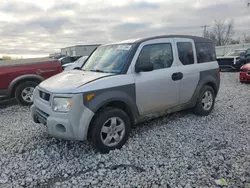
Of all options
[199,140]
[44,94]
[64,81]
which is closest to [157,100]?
[199,140]

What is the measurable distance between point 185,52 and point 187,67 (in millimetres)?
332

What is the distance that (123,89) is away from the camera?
368cm

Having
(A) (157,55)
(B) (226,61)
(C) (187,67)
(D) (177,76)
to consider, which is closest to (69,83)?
(A) (157,55)

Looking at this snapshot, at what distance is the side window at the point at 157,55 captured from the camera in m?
4.08

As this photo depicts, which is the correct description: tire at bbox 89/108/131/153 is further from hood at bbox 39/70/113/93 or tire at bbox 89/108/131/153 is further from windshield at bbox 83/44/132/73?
windshield at bbox 83/44/132/73

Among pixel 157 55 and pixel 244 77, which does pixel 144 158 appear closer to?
pixel 157 55

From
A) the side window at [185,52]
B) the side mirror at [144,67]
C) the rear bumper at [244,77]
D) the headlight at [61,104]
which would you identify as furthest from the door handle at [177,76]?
the rear bumper at [244,77]

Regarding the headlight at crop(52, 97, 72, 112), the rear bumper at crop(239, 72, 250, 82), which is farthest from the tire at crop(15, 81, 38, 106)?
the rear bumper at crop(239, 72, 250, 82)

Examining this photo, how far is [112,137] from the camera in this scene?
363cm

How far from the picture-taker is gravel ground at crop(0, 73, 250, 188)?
289cm

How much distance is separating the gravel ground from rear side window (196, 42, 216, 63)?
139 centimetres

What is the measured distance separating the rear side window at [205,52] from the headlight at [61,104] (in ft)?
10.2

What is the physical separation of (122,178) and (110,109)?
3.55ft

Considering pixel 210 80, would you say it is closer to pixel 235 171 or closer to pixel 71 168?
pixel 235 171
